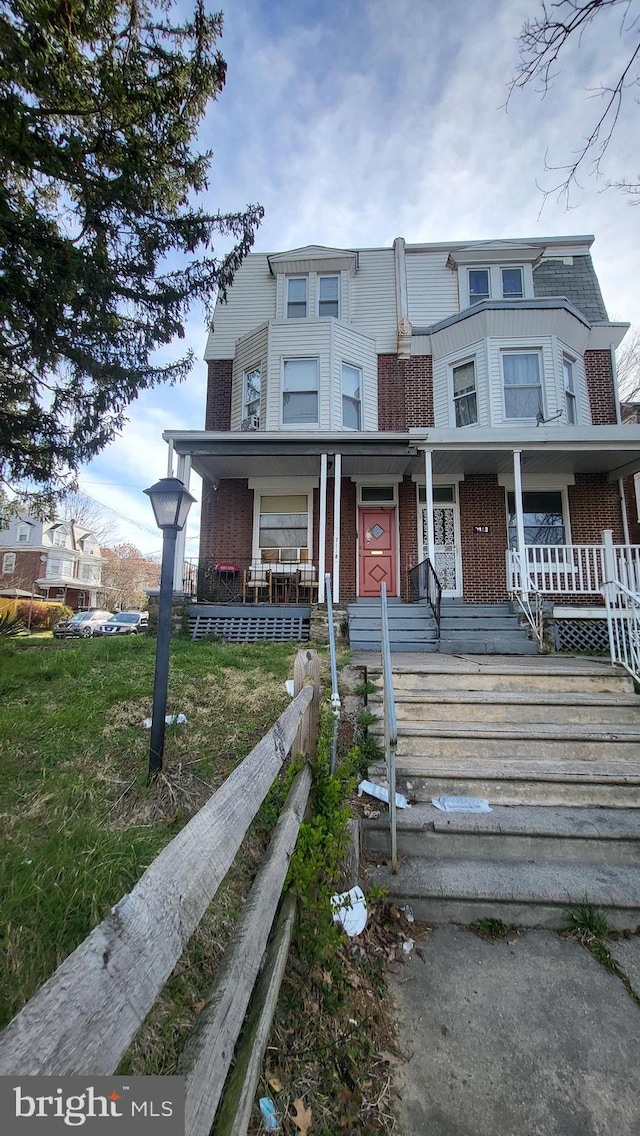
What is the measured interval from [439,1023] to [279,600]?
30.3 feet

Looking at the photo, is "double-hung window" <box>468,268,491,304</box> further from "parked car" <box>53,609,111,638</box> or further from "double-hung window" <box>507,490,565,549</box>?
"parked car" <box>53,609,111,638</box>

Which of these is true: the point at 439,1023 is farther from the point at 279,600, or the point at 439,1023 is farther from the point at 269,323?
the point at 269,323

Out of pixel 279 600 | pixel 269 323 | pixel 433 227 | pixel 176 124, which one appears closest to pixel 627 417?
pixel 433 227

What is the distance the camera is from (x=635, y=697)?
16.6ft

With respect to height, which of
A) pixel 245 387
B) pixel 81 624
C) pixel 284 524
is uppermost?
pixel 245 387

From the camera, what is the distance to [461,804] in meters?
3.60

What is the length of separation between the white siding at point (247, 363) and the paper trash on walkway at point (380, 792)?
998cm

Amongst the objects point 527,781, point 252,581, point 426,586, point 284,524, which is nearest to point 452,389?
point 284,524

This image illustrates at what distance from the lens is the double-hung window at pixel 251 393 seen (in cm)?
1246

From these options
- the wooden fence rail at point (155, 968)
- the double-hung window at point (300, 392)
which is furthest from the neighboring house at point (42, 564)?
the wooden fence rail at point (155, 968)

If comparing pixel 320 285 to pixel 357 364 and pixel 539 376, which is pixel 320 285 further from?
pixel 539 376

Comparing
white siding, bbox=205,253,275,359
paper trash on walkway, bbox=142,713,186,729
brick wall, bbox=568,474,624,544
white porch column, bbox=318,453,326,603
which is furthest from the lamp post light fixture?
white siding, bbox=205,253,275,359

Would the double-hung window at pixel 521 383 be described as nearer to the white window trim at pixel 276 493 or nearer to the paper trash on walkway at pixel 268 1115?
the white window trim at pixel 276 493

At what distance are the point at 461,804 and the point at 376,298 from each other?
13490 mm
